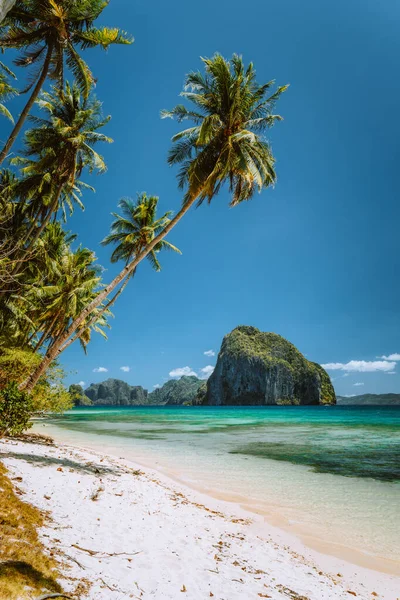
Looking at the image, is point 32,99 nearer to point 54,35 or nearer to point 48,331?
point 54,35

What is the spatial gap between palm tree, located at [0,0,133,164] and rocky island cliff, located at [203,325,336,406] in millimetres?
140840

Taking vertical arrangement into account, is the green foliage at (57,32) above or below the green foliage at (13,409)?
above

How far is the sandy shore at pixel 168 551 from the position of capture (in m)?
3.44

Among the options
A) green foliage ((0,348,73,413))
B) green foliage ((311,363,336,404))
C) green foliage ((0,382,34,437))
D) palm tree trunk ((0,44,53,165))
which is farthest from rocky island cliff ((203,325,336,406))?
palm tree trunk ((0,44,53,165))

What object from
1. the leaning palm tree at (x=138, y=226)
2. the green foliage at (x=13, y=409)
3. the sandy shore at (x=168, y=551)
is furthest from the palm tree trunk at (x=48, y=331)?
the sandy shore at (x=168, y=551)

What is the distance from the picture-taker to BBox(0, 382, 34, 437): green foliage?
10109mm

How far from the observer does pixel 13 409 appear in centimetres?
1018

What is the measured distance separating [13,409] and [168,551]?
7.76 metres

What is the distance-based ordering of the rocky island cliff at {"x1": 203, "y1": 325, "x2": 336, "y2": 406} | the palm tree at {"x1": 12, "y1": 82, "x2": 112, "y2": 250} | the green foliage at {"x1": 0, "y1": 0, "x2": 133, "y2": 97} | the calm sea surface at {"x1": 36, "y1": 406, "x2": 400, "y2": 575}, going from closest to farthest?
the calm sea surface at {"x1": 36, "y1": 406, "x2": 400, "y2": 575}, the green foliage at {"x1": 0, "y1": 0, "x2": 133, "y2": 97}, the palm tree at {"x1": 12, "y1": 82, "x2": 112, "y2": 250}, the rocky island cliff at {"x1": 203, "y1": 325, "x2": 336, "y2": 406}

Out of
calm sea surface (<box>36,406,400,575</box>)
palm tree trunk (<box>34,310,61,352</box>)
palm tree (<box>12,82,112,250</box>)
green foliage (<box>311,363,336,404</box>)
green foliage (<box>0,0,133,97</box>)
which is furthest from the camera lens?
green foliage (<box>311,363,336,404</box>)

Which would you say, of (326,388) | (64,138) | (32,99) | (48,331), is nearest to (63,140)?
(64,138)

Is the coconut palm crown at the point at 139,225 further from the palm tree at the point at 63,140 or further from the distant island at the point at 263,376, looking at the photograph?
the distant island at the point at 263,376

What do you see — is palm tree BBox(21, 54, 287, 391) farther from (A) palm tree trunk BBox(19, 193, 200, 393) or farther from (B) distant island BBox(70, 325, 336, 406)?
(B) distant island BBox(70, 325, 336, 406)

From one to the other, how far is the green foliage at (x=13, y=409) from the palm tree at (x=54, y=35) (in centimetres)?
678
